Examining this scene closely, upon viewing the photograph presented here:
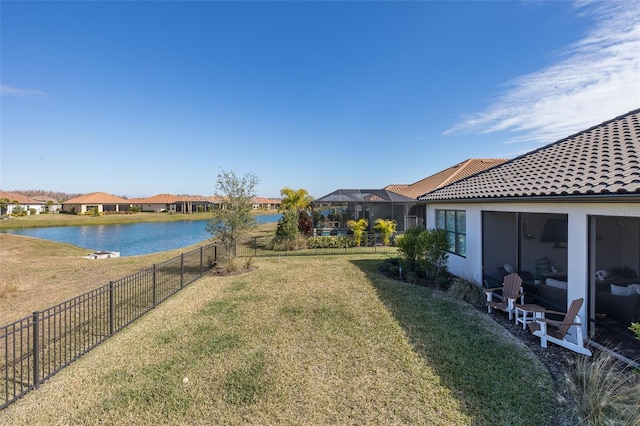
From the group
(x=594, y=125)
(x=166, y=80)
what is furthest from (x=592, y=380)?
(x=166, y=80)

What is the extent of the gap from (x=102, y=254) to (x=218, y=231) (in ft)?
38.0

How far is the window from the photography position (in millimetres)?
9406

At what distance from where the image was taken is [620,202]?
14.0 feet

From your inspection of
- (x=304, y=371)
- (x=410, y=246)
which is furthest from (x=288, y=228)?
(x=304, y=371)

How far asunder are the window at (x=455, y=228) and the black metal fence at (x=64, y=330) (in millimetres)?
9072

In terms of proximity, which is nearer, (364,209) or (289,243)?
(289,243)

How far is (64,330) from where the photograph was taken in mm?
6270

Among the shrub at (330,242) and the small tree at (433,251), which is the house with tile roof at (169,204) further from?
the small tree at (433,251)

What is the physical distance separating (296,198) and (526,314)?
1831 centimetres

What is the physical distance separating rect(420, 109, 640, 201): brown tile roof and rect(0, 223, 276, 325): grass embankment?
1220 centimetres

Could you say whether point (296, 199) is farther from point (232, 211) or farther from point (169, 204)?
point (169, 204)

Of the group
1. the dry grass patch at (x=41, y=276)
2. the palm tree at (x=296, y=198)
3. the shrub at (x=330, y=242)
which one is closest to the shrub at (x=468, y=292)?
the shrub at (x=330, y=242)

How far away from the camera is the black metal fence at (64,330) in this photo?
4166 millimetres

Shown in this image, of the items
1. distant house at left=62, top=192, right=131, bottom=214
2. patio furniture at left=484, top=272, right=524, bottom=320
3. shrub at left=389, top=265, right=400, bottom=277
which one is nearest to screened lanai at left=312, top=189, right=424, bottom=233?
shrub at left=389, top=265, right=400, bottom=277
